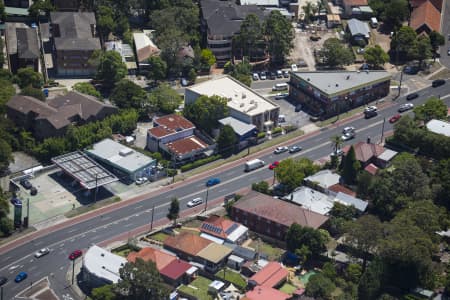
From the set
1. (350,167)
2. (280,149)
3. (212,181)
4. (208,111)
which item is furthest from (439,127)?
(212,181)

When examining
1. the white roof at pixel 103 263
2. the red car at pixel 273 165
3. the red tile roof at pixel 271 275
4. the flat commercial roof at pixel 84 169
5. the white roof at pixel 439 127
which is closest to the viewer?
the white roof at pixel 103 263

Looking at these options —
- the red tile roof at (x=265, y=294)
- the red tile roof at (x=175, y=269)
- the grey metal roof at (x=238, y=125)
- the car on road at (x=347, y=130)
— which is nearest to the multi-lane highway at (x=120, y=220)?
the car on road at (x=347, y=130)

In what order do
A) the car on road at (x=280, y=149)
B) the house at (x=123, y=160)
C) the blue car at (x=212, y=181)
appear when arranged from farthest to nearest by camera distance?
the car on road at (x=280, y=149), the house at (x=123, y=160), the blue car at (x=212, y=181)

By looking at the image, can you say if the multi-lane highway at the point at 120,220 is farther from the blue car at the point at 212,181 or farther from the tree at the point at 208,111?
the tree at the point at 208,111

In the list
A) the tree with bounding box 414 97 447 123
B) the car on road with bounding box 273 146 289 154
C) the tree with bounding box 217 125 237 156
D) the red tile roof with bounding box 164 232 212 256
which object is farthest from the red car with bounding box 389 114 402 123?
the red tile roof with bounding box 164 232 212 256

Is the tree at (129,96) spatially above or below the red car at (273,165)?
above

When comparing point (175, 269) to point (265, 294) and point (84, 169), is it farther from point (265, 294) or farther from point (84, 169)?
point (84, 169)

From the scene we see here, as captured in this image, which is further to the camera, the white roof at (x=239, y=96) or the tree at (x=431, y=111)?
the white roof at (x=239, y=96)
